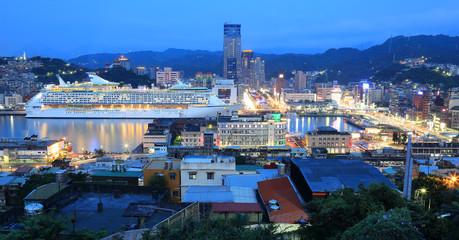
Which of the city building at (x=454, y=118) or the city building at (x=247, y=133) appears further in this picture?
the city building at (x=454, y=118)

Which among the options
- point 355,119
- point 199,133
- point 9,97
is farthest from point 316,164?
point 9,97

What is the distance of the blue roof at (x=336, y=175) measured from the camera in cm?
351

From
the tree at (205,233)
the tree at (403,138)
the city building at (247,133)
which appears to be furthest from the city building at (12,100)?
the tree at (205,233)

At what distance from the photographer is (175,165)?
4.82 m

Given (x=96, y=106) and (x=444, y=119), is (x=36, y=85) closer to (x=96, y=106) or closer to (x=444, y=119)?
(x=96, y=106)

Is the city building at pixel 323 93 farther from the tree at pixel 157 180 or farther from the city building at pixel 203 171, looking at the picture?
the tree at pixel 157 180

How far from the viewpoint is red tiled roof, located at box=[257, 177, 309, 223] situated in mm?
3191

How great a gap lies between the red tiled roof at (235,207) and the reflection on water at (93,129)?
9.69m

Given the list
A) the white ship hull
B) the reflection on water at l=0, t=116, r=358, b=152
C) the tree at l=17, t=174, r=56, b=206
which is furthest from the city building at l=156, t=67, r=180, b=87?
the tree at l=17, t=174, r=56, b=206

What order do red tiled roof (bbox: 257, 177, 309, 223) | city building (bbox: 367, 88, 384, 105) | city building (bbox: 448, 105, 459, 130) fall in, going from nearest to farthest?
1. red tiled roof (bbox: 257, 177, 309, 223)
2. city building (bbox: 448, 105, 459, 130)
3. city building (bbox: 367, 88, 384, 105)

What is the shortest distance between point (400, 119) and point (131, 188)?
71.5ft

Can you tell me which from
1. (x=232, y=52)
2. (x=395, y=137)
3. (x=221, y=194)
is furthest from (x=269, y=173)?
(x=232, y=52)

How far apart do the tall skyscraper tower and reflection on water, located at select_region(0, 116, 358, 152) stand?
28.8 m

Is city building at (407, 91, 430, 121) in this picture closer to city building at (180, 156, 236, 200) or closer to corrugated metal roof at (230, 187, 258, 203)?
city building at (180, 156, 236, 200)
